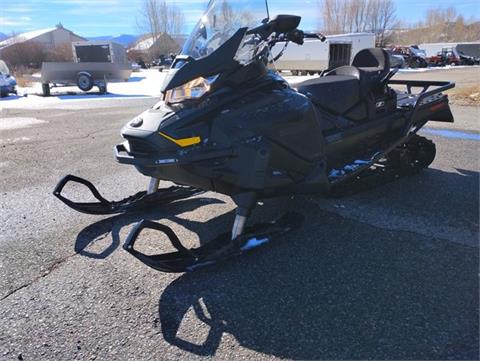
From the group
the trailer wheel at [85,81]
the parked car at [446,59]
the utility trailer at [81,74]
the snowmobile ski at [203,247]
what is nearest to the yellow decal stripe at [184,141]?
the snowmobile ski at [203,247]

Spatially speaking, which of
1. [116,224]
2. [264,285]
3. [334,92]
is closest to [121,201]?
[116,224]

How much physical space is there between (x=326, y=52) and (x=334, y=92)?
73.1ft

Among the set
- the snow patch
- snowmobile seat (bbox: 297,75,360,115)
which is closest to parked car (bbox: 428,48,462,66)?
the snow patch

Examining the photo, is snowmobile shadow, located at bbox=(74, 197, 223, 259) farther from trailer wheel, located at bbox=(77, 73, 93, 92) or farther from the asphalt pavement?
trailer wheel, located at bbox=(77, 73, 93, 92)

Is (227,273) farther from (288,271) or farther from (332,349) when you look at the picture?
(332,349)

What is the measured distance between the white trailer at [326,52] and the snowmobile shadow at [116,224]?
20.6 m

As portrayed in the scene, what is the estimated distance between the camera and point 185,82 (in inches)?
104

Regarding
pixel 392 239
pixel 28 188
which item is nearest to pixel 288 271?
pixel 392 239

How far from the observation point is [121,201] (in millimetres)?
3609

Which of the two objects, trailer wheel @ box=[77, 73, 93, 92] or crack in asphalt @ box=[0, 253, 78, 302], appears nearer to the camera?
crack in asphalt @ box=[0, 253, 78, 302]

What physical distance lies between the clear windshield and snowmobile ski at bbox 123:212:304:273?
4.13 ft

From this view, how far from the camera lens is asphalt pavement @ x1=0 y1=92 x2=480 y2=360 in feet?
6.76

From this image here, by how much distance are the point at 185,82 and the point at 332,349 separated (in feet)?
5.83

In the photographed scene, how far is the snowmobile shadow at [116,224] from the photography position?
10.1ft
